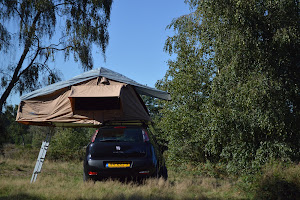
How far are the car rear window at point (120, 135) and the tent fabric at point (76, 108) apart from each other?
1616mm

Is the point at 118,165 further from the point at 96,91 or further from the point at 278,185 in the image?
the point at 278,185

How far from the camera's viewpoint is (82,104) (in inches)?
402

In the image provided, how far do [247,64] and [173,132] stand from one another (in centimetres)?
813

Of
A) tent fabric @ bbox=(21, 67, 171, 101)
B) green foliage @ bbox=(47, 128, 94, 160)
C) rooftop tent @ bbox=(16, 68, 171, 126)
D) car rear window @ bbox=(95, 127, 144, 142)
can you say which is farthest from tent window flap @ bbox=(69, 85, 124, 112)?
green foliage @ bbox=(47, 128, 94, 160)

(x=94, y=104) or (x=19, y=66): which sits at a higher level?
(x=19, y=66)

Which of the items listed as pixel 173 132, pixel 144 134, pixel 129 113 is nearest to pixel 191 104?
pixel 173 132

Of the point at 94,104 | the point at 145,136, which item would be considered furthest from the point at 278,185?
the point at 94,104

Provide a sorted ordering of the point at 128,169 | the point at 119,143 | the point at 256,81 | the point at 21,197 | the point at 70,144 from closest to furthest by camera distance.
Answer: the point at 21,197, the point at 128,169, the point at 119,143, the point at 256,81, the point at 70,144

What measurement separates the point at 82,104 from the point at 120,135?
2.50 meters

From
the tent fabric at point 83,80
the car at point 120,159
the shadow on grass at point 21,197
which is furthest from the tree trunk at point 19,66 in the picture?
the shadow on grass at point 21,197

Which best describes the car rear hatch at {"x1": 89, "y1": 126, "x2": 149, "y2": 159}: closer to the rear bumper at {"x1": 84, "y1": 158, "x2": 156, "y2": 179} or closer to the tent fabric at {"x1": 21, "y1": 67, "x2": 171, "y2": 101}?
the rear bumper at {"x1": 84, "y1": 158, "x2": 156, "y2": 179}

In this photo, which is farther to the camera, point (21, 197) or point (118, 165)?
point (118, 165)

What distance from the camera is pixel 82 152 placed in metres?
25.7

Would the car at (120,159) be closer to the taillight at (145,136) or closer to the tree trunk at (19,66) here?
the taillight at (145,136)
